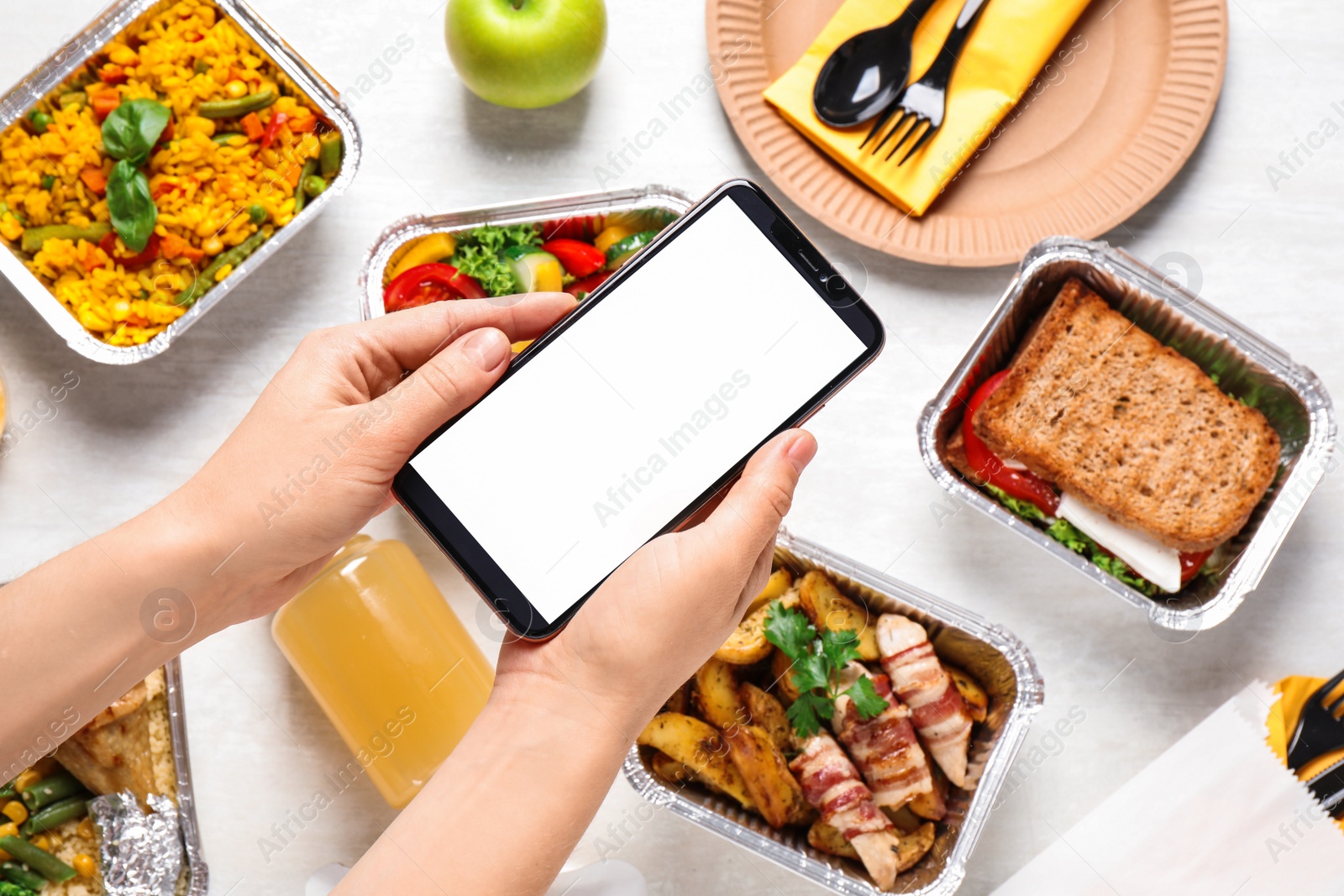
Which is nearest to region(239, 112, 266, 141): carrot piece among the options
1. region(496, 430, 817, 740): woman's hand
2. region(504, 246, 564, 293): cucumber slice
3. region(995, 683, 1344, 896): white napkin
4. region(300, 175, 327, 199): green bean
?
region(300, 175, 327, 199): green bean

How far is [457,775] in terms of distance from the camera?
114 cm

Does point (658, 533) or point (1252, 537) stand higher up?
point (658, 533)

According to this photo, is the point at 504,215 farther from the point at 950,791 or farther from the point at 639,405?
the point at 950,791

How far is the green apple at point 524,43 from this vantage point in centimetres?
149

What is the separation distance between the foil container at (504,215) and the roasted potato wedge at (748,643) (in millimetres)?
681

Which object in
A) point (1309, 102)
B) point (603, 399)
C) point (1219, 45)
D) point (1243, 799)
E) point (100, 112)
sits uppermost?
point (100, 112)

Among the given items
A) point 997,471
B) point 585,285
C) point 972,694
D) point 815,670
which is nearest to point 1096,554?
point 997,471

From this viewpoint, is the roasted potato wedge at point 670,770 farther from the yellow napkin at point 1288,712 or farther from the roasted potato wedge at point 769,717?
the yellow napkin at point 1288,712

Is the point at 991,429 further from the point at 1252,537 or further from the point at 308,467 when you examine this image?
the point at 308,467

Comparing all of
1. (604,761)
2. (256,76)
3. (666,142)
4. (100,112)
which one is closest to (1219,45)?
(666,142)

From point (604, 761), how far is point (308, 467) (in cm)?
53

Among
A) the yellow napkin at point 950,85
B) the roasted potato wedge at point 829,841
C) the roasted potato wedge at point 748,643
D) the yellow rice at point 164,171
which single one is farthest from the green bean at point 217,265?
the roasted potato wedge at point 829,841

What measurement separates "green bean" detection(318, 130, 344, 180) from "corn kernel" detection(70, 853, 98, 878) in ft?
3.88

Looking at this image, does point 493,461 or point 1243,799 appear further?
point 1243,799
